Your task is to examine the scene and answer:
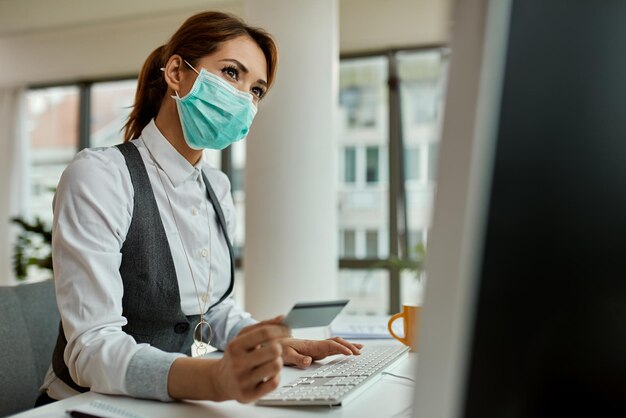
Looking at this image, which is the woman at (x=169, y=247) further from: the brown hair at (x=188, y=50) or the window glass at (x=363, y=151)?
the window glass at (x=363, y=151)

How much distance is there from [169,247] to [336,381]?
0.44 meters

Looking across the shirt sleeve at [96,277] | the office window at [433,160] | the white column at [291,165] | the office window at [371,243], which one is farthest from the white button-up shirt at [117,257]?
the office window at [371,243]

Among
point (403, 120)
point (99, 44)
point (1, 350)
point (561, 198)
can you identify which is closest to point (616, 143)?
point (561, 198)

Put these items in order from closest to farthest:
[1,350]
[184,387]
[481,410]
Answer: [481,410]
[184,387]
[1,350]

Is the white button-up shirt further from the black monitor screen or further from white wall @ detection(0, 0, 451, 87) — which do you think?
white wall @ detection(0, 0, 451, 87)

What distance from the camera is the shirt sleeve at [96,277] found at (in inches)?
32.1

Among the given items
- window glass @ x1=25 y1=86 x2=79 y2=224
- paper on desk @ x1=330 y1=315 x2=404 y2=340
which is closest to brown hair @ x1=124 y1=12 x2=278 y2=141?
paper on desk @ x1=330 y1=315 x2=404 y2=340

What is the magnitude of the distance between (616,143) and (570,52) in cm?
8

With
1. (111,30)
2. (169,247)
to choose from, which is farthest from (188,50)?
(111,30)

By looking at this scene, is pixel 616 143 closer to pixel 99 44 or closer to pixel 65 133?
pixel 99 44

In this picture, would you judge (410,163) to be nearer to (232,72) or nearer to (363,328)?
(363,328)

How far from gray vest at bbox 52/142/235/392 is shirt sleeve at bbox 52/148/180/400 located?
0.03 m

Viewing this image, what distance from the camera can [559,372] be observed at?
35 centimetres

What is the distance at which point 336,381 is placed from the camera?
0.87 m
